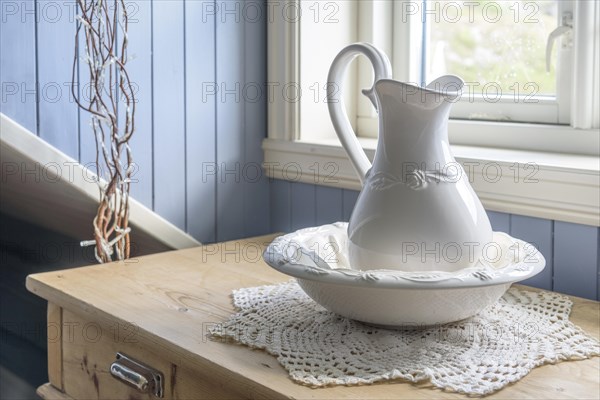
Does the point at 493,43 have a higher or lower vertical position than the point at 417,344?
higher

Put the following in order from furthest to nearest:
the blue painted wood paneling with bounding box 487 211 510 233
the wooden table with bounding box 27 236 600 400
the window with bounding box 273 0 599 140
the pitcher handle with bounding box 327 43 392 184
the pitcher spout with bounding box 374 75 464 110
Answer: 1. the window with bounding box 273 0 599 140
2. the blue painted wood paneling with bounding box 487 211 510 233
3. the pitcher handle with bounding box 327 43 392 184
4. the pitcher spout with bounding box 374 75 464 110
5. the wooden table with bounding box 27 236 600 400

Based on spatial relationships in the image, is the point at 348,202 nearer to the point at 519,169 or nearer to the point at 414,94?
the point at 519,169

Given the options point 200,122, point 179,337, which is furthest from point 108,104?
point 179,337

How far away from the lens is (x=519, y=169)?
123 centimetres

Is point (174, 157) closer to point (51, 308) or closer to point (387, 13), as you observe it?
point (51, 308)

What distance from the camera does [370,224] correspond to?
98 centimetres

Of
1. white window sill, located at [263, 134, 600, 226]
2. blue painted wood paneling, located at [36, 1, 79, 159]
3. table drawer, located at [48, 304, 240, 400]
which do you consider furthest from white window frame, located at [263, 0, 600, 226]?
A: table drawer, located at [48, 304, 240, 400]

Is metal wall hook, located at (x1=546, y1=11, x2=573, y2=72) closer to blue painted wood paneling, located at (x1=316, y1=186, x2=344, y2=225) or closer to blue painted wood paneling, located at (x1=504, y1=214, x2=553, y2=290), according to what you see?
blue painted wood paneling, located at (x1=504, y1=214, x2=553, y2=290)

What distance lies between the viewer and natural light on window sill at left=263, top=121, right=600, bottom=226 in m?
1.16

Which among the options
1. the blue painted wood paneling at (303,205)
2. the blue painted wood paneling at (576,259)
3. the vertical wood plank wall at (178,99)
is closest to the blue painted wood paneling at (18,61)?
the vertical wood plank wall at (178,99)

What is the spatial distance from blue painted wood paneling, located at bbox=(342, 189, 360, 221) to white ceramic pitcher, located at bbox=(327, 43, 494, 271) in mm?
508

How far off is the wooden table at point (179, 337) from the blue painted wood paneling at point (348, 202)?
0.18 metres

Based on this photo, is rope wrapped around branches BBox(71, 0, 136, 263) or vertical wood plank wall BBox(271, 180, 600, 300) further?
rope wrapped around branches BBox(71, 0, 136, 263)

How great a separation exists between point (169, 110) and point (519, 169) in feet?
2.14
